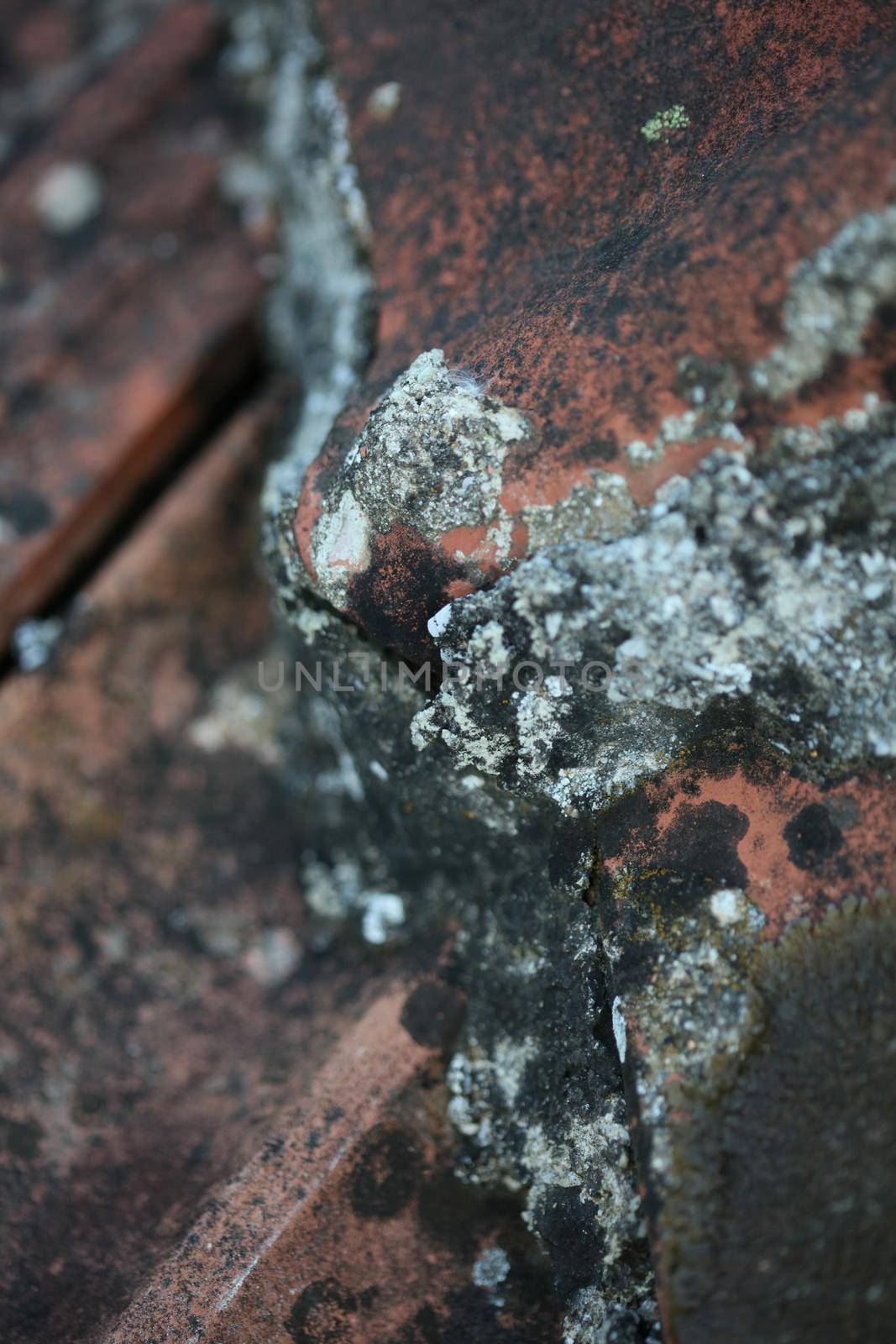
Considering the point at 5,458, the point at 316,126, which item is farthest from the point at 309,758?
the point at 316,126

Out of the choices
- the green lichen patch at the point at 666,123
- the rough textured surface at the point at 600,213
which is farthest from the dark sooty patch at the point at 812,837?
the green lichen patch at the point at 666,123

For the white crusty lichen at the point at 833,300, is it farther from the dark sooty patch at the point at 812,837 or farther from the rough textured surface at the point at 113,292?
the rough textured surface at the point at 113,292

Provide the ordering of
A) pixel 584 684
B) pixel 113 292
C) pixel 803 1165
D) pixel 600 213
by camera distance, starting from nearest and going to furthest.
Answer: pixel 803 1165
pixel 584 684
pixel 600 213
pixel 113 292

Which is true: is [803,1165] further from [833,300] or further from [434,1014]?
[833,300]

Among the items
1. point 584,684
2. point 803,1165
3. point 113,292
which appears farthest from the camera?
point 113,292

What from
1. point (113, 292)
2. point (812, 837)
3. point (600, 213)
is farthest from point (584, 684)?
point (113, 292)

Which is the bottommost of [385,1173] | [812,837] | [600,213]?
[385,1173]

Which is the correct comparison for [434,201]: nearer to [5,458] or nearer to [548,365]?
[548,365]

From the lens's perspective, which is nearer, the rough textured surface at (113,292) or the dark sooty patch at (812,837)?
the dark sooty patch at (812,837)

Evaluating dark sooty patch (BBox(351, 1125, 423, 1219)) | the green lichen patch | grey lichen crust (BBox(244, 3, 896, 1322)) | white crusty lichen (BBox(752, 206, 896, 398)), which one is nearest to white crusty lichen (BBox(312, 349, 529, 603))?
grey lichen crust (BBox(244, 3, 896, 1322))

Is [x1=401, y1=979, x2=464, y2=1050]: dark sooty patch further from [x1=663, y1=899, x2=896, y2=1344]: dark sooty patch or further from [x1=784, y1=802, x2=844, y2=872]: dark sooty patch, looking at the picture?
[x1=784, y1=802, x2=844, y2=872]: dark sooty patch

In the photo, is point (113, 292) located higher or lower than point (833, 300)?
higher
